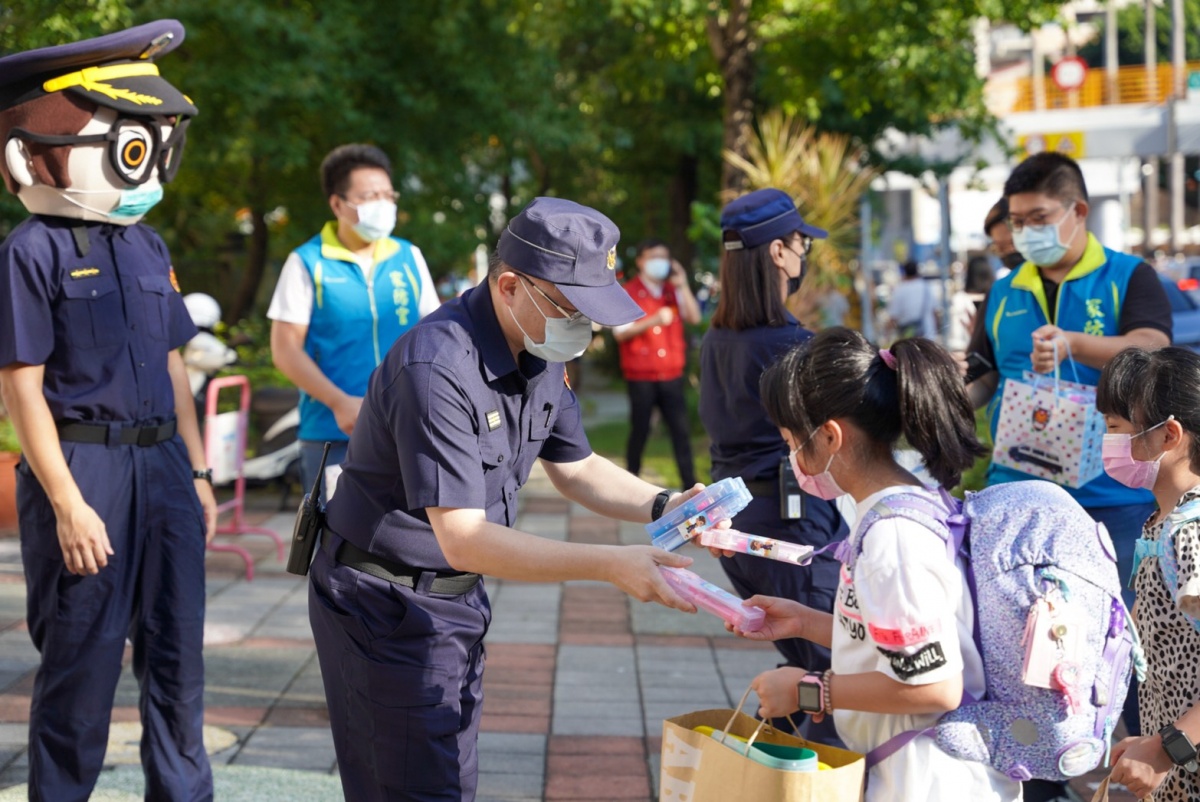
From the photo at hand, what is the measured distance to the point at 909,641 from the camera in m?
2.15

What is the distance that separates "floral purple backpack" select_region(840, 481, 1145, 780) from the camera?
216 centimetres

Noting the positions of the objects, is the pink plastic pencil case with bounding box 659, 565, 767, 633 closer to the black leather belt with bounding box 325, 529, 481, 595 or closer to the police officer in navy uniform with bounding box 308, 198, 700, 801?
the police officer in navy uniform with bounding box 308, 198, 700, 801

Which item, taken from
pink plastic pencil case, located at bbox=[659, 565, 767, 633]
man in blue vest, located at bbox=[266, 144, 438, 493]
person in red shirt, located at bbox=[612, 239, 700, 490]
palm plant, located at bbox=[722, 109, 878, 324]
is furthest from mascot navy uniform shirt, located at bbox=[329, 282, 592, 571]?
palm plant, located at bbox=[722, 109, 878, 324]

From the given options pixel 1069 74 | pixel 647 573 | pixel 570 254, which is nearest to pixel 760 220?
pixel 570 254

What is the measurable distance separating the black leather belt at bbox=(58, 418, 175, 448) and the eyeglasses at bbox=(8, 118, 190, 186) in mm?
719

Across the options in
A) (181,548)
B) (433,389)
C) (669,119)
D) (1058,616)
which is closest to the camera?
(1058,616)

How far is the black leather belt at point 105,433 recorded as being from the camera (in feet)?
11.6

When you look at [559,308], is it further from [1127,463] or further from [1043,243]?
[1043,243]

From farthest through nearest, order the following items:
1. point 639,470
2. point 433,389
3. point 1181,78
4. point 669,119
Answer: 1. point 1181,78
2. point 669,119
3. point 639,470
4. point 433,389

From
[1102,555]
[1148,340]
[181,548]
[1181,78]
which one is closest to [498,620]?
[181,548]

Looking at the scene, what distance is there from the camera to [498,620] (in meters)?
6.61

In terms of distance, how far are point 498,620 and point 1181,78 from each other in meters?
28.1

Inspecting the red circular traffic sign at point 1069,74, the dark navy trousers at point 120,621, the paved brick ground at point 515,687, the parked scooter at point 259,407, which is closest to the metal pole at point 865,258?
the parked scooter at point 259,407

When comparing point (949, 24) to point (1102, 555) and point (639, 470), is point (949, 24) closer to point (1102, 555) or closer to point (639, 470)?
point (639, 470)
